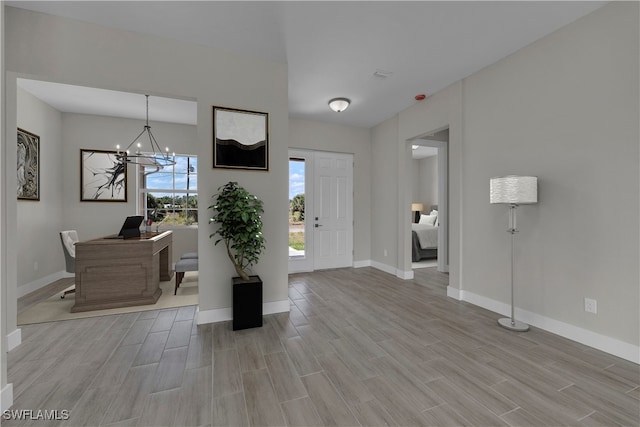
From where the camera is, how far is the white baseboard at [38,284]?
380 centimetres

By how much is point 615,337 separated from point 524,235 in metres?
1.07

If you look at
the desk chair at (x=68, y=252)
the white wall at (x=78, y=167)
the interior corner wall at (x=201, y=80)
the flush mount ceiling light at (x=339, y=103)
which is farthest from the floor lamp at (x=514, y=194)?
the white wall at (x=78, y=167)

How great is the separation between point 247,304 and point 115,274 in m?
1.85

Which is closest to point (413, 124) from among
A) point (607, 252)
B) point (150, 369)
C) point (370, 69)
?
point (370, 69)

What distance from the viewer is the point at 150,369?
209cm

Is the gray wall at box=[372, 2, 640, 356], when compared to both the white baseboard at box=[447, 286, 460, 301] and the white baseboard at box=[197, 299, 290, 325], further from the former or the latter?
the white baseboard at box=[197, 299, 290, 325]

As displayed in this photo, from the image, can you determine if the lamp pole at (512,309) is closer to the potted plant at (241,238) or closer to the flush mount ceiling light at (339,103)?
the potted plant at (241,238)

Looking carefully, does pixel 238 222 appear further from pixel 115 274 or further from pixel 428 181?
pixel 428 181

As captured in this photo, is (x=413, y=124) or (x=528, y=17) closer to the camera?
(x=528, y=17)

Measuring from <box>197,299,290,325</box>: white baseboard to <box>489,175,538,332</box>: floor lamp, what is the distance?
235 cm

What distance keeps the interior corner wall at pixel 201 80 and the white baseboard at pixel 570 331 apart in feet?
8.19

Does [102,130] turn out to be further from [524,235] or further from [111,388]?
[524,235]

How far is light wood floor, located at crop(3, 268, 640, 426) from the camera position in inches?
63.9

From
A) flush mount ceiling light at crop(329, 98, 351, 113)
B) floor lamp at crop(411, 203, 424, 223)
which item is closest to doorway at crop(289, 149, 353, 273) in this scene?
flush mount ceiling light at crop(329, 98, 351, 113)
